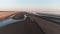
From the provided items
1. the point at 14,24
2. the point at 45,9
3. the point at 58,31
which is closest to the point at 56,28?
the point at 58,31

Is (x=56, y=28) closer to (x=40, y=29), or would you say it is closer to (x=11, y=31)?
(x=40, y=29)

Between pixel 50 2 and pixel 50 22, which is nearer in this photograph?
pixel 50 22

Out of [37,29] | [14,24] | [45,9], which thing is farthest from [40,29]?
[45,9]

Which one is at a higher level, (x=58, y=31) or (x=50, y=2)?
(x=50, y=2)

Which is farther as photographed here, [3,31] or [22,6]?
[22,6]

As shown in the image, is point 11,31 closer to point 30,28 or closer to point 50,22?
point 30,28

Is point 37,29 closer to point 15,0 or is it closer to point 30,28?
point 30,28

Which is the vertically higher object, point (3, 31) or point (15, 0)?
point (15, 0)
